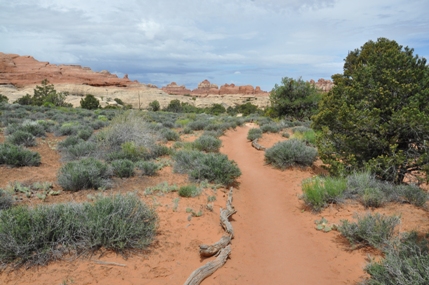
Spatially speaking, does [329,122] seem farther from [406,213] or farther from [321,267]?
[321,267]

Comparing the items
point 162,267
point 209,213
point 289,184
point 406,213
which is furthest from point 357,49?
point 162,267

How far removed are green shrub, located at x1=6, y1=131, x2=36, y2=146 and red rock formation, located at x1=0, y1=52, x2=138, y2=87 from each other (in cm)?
8161

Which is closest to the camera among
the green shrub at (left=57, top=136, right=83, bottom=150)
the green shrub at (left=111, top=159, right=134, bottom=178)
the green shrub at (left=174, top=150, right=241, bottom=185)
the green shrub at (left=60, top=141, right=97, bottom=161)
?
the green shrub at (left=111, top=159, right=134, bottom=178)

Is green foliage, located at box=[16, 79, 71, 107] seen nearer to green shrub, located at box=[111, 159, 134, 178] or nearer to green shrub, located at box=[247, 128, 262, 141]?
green shrub, located at box=[247, 128, 262, 141]

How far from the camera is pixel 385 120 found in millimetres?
7434

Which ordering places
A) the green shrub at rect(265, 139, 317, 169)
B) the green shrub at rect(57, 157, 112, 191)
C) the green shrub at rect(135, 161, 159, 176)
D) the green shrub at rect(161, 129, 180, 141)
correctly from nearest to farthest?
the green shrub at rect(57, 157, 112, 191), the green shrub at rect(135, 161, 159, 176), the green shrub at rect(265, 139, 317, 169), the green shrub at rect(161, 129, 180, 141)

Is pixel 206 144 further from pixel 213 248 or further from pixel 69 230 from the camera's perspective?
pixel 69 230

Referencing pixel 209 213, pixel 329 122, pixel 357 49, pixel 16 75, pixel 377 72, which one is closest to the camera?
pixel 209 213

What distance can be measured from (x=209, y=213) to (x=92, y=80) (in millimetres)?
96876

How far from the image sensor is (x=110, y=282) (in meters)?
3.74

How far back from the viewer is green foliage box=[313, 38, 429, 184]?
693 centimetres

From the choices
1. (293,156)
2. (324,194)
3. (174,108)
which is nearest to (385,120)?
(324,194)

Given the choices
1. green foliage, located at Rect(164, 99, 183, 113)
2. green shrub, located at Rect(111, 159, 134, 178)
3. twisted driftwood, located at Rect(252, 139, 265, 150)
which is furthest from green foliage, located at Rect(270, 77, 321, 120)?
green foliage, located at Rect(164, 99, 183, 113)

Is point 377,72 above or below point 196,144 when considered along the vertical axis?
above
